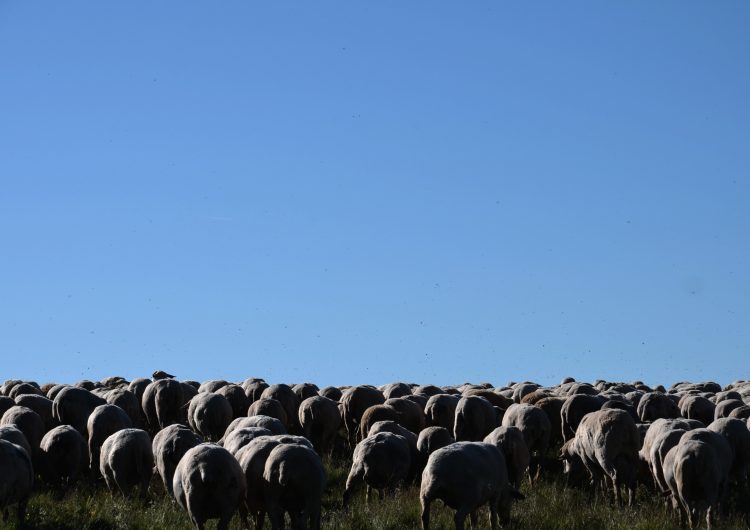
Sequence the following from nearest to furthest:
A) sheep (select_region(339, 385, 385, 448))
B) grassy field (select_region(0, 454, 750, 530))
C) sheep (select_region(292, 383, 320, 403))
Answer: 1. grassy field (select_region(0, 454, 750, 530))
2. sheep (select_region(339, 385, 385, 448))
3. sheep (select_region(292, 383, 320, 403))

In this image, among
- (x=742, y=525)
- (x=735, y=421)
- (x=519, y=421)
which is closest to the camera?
(x=742, y=525)

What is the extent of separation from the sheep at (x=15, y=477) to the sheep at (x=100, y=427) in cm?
502

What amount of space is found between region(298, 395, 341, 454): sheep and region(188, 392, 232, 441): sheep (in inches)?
72.7

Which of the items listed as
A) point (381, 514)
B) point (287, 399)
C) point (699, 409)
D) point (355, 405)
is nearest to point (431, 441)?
point (381, 514)

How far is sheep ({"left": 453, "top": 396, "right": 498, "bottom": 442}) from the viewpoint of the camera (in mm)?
25359

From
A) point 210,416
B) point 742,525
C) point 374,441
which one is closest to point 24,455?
point 374,441

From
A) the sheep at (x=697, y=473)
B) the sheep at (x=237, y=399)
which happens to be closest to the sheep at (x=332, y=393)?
the sheep at (x=237, y=399)

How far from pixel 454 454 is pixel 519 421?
693cm

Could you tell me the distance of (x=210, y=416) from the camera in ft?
85.8

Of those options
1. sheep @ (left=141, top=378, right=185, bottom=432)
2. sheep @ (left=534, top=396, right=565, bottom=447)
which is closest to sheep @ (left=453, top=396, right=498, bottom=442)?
sheep @ (left=534, top=396, right=565, bottom=447)

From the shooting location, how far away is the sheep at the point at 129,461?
20.2 metres

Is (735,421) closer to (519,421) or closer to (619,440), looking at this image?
(619,440)

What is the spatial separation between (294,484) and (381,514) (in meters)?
3.17

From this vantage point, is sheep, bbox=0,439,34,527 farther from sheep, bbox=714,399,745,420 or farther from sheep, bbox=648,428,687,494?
sheep, bbox=714,399,745,420
